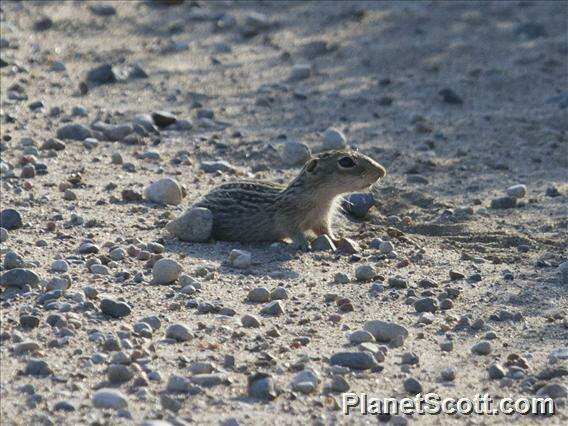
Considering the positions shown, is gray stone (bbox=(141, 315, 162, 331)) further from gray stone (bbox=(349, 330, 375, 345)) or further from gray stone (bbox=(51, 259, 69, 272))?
gray stone (bbox=(349, 330, 375, 345))

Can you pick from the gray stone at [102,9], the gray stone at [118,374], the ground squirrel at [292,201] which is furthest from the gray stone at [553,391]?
the gray stone at [102,9]

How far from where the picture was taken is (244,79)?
43.9 ft

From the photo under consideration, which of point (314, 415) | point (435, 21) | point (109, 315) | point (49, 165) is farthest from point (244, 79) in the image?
point (314, 415)

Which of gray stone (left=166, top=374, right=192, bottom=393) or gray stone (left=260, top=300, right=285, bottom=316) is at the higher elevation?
gray stone (left=166, top=374, right=192, bottom=393)

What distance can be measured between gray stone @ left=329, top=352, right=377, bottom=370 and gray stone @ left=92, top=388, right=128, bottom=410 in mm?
1179

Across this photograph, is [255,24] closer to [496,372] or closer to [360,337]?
[360,337]

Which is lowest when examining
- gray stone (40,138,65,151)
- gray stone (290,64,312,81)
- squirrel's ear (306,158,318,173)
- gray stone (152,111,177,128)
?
gray stone (40,138,65,151)

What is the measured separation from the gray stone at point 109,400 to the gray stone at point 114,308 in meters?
1.14

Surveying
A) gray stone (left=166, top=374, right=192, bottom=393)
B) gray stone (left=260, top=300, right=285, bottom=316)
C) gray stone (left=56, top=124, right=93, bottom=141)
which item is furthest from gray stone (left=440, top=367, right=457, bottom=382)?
gray stone (left=56, top=124, right=93, bottom=141)

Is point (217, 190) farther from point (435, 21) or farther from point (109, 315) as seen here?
point (435, 21)

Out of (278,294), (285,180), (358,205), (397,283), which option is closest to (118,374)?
(278,294)

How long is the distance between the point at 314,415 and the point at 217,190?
133 inches

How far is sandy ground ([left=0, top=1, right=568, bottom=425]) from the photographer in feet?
21.4

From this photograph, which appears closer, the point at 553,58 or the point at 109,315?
the point at 109,315
